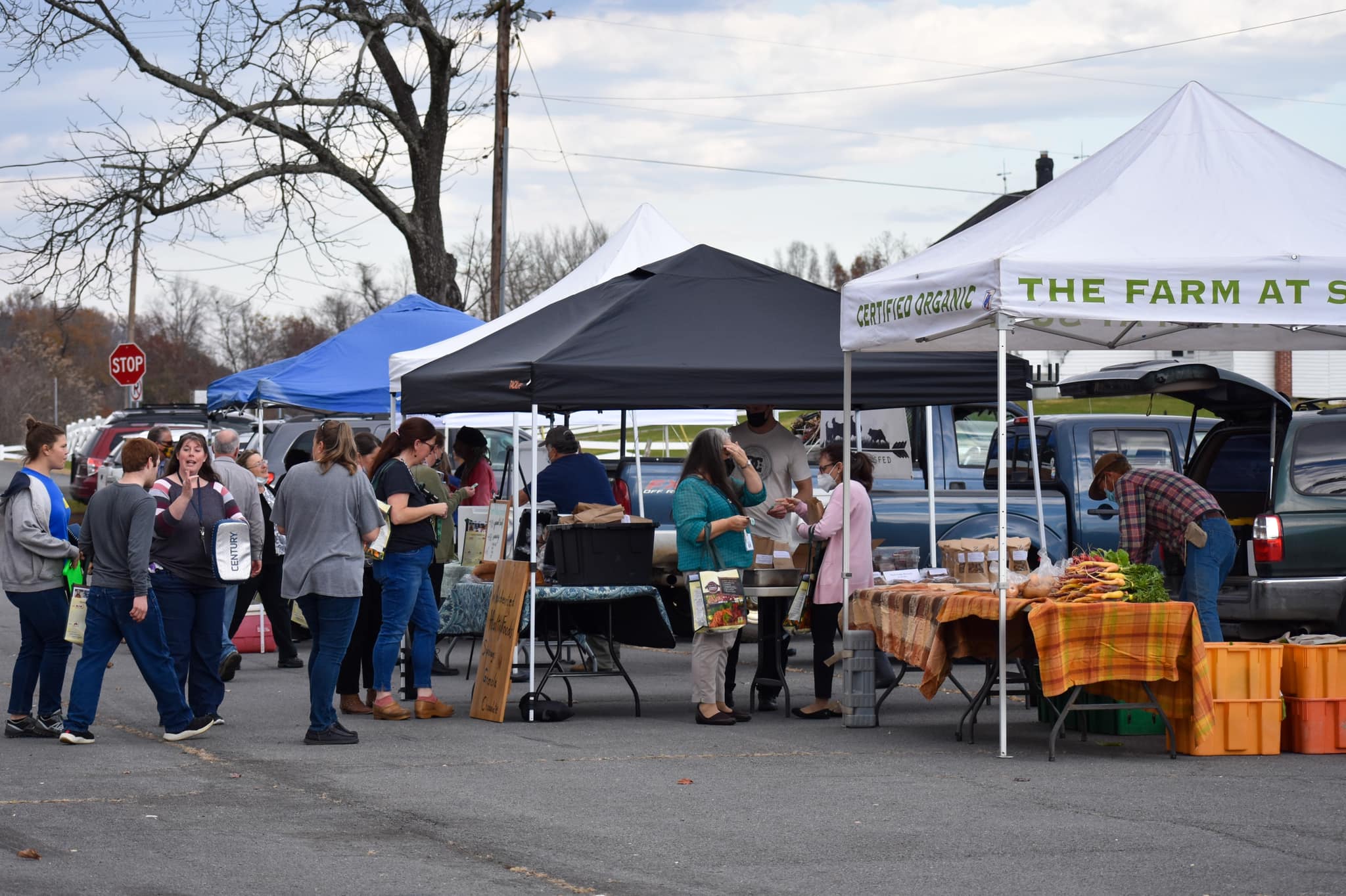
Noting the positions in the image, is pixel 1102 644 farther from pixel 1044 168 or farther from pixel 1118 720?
pixel 1044 168

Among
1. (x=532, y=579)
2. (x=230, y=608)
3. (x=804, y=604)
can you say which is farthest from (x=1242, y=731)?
(x=230, y=608)

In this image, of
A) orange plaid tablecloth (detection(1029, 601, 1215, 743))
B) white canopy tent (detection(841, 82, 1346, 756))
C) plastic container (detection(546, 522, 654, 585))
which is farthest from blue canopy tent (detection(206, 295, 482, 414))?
orange plaid tablecloth (detection(1029, 601, 1215, 743))

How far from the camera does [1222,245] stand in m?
8.56

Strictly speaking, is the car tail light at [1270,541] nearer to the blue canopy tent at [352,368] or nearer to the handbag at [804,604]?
the handbag at [804,604]

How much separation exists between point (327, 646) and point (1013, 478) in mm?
6709

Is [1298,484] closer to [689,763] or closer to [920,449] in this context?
[920,449]

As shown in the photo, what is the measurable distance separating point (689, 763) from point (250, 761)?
93.6 inches

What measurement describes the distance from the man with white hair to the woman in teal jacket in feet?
11.1

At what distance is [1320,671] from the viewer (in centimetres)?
858

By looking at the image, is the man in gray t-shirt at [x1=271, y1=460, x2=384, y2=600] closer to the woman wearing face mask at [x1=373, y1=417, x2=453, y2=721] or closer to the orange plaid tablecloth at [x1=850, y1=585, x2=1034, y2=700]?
the woman wearing face mask at [x1=373, y1=417, x2=453, y2=721]

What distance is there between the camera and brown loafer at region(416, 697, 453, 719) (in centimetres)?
1005

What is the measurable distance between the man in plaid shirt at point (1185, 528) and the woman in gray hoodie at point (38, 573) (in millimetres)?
6344

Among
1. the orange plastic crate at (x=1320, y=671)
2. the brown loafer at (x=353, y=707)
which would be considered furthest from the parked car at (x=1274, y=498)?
the brown loafer at (x=353, y=707)

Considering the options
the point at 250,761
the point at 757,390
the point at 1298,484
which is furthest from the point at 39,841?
the point at 1298,484
